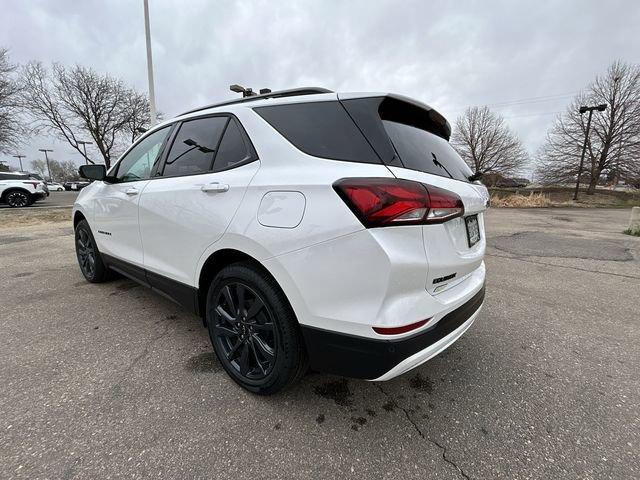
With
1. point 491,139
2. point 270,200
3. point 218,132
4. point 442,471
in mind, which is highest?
point 491,139

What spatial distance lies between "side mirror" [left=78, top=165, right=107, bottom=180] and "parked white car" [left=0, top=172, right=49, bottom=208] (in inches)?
630

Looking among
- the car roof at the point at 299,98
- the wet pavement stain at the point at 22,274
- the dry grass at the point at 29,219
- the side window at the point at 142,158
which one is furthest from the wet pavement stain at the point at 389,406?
the dry grass at the point at 29,219

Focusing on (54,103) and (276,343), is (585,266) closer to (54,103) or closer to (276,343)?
(276,343)

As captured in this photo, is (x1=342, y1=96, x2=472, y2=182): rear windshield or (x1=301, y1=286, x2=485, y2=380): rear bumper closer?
(x1=301, y1=286, x2=485, y2=380): rear bumper

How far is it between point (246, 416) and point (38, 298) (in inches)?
125

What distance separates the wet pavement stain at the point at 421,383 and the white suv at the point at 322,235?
21.1 inches

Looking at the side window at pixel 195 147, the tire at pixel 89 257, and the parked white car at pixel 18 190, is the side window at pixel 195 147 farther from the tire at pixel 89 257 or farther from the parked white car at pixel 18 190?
the parked white car at pixel 18 190

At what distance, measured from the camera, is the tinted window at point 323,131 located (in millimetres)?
1592

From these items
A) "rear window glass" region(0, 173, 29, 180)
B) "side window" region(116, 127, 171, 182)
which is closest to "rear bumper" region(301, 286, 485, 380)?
"side window" region(116, 127, 171, 182)

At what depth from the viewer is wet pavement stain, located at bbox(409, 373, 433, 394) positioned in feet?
6.76

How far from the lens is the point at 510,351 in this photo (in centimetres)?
254

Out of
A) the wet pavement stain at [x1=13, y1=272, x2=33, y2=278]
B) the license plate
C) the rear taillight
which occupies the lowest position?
the wet pavement stain at [x1=13, y1=272, x2=33, y2=278]

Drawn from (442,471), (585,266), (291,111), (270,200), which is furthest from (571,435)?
(585,266)

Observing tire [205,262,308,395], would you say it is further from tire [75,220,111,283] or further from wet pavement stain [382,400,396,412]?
tire [75,220,111,283]
